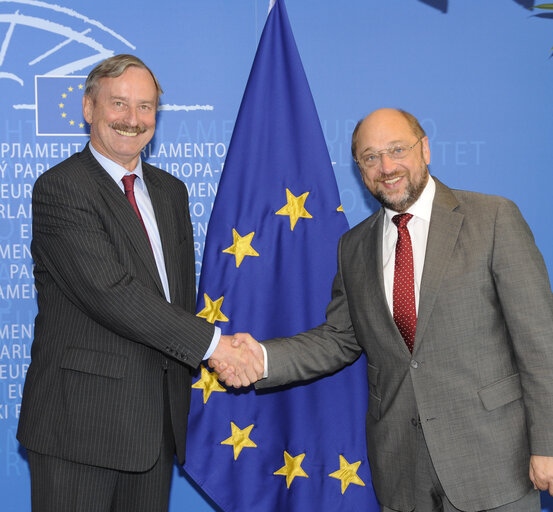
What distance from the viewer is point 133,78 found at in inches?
90.5

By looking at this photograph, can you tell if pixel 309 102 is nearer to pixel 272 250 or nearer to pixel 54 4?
pixel 272 250

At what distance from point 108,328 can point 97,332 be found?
0.13 ft

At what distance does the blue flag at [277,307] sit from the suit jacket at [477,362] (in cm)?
50

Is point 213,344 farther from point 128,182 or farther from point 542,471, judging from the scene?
point 542,471

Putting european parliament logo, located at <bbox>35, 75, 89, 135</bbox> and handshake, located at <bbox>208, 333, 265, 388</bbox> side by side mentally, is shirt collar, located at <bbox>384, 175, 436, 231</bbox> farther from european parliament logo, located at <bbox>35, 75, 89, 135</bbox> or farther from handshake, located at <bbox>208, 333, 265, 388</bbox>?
european parliament logo, located at <bbox>35, 75, 89, 135</bbox>

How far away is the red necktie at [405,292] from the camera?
2.09 m

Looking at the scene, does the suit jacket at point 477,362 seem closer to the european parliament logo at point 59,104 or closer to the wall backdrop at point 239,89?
the wall backdrop at point 239,89

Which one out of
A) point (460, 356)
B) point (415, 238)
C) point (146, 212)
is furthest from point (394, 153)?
point (146, 212)

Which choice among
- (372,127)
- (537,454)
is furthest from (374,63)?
(537,454)

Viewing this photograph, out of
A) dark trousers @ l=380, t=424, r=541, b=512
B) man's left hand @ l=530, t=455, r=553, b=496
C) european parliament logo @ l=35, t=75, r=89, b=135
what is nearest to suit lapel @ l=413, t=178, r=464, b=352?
dark trousers @ l=380, t=424, r=541, b=512

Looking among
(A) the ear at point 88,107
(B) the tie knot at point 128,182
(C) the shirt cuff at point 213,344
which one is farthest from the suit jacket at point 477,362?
(A) the ear at point 88,107

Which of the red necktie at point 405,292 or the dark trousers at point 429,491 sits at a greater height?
the red necktie at point 405,292

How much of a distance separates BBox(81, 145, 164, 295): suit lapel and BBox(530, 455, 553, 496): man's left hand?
1.38m

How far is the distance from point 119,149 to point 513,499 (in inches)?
71.1
